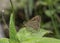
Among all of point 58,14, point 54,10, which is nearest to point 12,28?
point 54,10

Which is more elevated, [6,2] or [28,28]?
[6,2]

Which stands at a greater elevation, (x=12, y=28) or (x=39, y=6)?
(x=39, y=6)

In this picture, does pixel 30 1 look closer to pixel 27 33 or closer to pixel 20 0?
pixel 20 0

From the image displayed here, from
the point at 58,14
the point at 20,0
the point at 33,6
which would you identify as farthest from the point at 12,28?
the point at 20,0

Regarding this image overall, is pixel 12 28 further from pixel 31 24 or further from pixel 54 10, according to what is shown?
pixel 54 10

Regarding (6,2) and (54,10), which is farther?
(6,2)

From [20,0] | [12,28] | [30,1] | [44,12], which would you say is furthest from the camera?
[20,0]

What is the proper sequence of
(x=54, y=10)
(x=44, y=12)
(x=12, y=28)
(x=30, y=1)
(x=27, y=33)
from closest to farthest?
(x=12, y=28)
(x=27, y=33)
(x=54, y=10)
(x=44, y=12)
(x=30, y=1)

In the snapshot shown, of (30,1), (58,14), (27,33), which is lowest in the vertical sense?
(27,33)

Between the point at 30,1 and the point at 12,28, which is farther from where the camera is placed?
the point at 30,1
